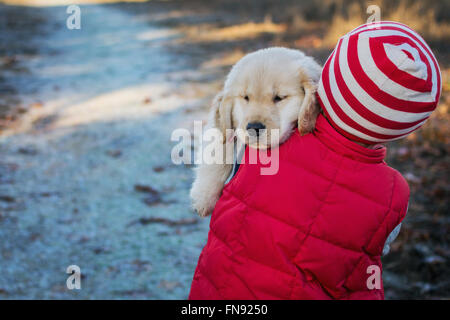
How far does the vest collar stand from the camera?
1.39 metres

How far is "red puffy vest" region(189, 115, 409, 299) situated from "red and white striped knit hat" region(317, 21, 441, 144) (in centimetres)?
10

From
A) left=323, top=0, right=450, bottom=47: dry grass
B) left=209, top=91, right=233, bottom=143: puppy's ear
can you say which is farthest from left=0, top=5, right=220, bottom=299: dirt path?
left=323, top=0, right=450, bottom=47: dry grass

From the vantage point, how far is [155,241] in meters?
3.47

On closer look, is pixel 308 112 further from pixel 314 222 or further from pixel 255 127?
pixel 314 222

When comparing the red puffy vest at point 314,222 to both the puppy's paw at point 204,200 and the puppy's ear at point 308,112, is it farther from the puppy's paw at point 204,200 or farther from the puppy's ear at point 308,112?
the puppy's paw at point 204,200

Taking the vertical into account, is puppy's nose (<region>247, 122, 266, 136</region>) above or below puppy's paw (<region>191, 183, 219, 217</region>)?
above

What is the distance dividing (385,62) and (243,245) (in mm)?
842

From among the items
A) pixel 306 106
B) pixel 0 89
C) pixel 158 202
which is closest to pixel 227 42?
pixel 0 89

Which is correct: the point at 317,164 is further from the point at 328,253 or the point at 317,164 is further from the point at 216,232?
the point at 216,232

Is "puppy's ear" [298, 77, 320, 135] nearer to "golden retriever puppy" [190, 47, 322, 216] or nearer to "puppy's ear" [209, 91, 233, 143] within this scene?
"golden retriever puppy" [190, 47, 322, 216]

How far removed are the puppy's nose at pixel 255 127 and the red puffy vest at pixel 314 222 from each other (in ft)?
0.51

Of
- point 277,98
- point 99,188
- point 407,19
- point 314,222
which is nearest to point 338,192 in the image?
point 314,222

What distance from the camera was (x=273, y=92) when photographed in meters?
1.60

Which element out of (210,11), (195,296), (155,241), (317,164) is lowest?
(155,241)
